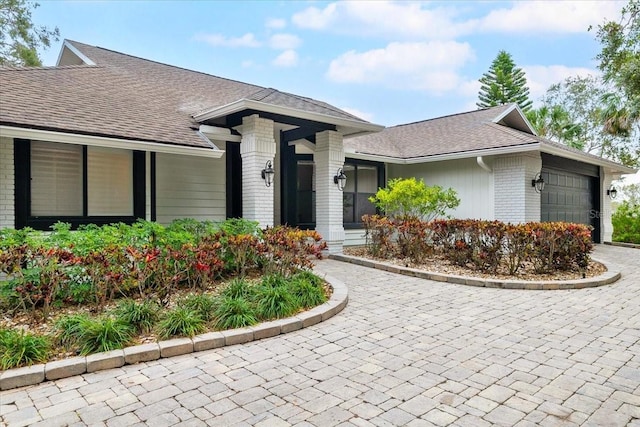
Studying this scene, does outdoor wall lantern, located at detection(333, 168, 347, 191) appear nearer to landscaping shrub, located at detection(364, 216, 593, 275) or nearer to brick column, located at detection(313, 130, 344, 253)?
brick column, located at detection(313, 130, 344, 253)

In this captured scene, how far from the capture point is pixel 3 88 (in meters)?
7.59

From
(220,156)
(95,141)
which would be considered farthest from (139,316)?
(220,156)

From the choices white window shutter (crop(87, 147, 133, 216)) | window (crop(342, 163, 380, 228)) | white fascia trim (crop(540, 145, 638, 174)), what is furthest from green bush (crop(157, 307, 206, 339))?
white fascia trim (crop(540, 145, 638, 174))

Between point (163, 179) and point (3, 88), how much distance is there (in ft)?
11.0

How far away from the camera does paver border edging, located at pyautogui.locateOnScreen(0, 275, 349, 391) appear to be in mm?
3363

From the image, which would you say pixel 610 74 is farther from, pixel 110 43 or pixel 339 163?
pixel 110 43

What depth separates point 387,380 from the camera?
136 inches

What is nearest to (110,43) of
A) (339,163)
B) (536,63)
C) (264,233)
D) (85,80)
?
(85,80)

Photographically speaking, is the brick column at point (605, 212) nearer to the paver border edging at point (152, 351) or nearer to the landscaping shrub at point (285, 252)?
the landscaping shrub at point (285, 252)

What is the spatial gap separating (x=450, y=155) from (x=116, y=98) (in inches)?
360

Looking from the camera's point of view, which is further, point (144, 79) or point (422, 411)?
point (144, 79)

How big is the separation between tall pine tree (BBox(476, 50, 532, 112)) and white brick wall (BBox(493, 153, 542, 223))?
67.6 feet

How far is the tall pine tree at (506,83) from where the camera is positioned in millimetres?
29797

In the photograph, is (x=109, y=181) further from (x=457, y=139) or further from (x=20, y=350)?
(x=457, y=139)
